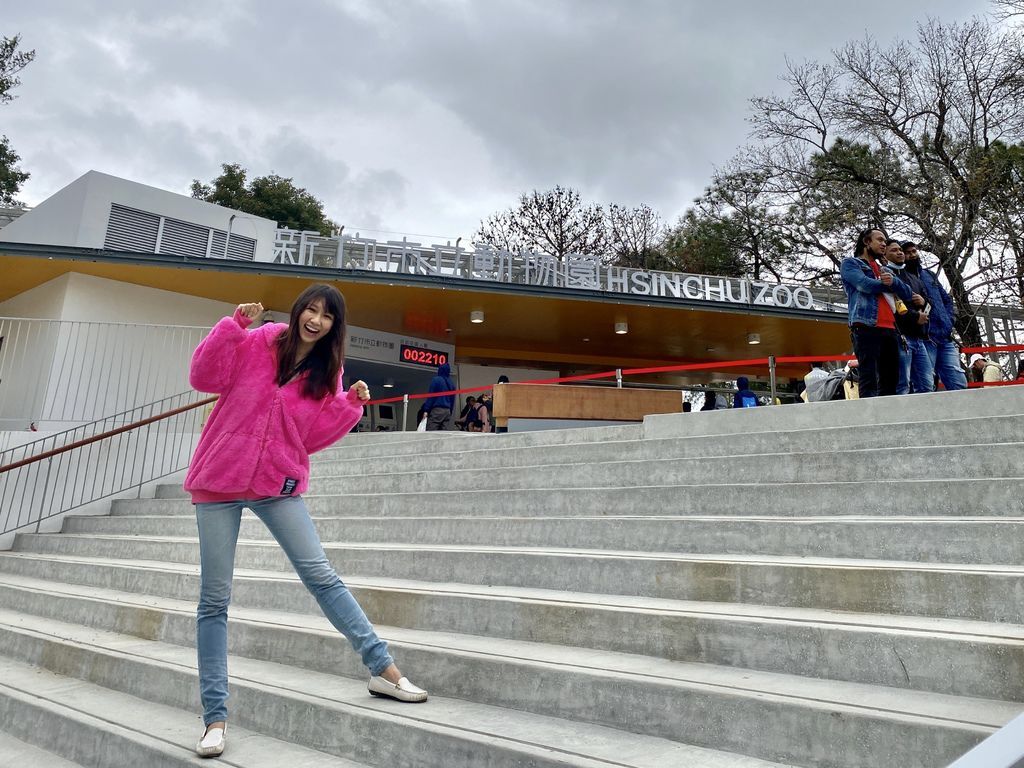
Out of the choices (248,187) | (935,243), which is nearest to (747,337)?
(935,243)

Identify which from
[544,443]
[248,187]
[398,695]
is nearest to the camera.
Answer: [398,695]

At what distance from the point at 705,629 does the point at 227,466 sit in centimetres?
184

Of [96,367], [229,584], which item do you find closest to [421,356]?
[96,367]

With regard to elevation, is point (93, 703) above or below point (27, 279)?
below

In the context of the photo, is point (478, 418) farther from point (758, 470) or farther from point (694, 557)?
point (694, 557)

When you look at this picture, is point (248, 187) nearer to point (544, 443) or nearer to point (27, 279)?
point (27, 279)

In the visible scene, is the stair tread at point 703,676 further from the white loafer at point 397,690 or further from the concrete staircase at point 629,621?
the white loafer at point 397,690

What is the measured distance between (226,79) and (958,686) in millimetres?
24060

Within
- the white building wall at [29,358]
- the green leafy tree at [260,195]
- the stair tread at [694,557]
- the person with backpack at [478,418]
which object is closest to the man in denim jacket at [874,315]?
the stair tread at [694,557]

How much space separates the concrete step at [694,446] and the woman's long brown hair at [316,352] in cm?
281

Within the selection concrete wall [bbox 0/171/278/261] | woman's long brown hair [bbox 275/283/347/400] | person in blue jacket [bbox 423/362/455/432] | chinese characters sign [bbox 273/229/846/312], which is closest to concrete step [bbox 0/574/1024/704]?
woman's long brown hair [bbox 275/283/347/400]

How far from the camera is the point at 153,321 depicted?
11.6m

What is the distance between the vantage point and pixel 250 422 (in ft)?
7.56

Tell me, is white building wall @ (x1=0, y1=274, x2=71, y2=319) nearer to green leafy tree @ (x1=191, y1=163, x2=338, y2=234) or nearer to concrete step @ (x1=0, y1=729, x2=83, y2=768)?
concrete step @ (x1=0, y1=729, x2=83, y2=768)
